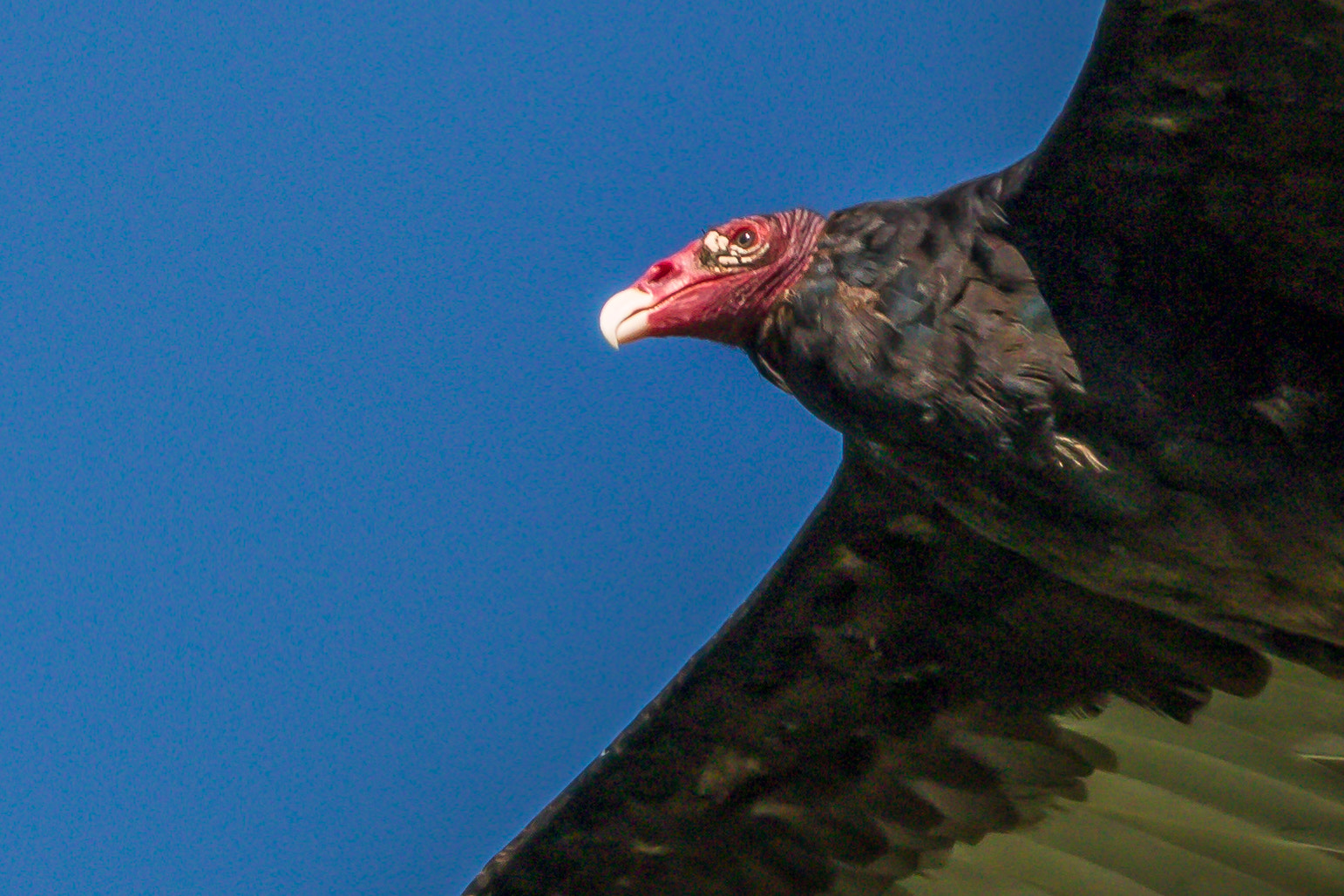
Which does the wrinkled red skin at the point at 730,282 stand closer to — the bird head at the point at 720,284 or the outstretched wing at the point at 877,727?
the bird head at the point at 720,284

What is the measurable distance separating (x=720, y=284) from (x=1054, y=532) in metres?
0.79

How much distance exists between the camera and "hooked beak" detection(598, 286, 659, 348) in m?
4.07

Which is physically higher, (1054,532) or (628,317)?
(628,317)

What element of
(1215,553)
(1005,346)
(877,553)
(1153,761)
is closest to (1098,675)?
(1153,761)

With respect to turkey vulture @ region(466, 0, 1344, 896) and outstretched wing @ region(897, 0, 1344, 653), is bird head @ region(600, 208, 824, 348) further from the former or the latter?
outstretched wing @ region(897, 0, 1344, 653)

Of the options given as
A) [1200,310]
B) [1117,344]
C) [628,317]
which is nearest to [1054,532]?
[1117,344]

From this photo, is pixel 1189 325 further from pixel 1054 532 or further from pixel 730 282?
pixel 730 282

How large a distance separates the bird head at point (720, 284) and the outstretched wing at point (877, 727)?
1.98 feet

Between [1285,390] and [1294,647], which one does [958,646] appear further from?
[1285,390]

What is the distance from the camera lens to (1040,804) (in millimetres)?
4891

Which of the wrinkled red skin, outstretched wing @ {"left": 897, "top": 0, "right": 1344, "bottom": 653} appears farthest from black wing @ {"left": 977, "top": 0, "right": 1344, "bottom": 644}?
the wrinkled red skin

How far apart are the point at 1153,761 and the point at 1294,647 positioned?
22.7 inches

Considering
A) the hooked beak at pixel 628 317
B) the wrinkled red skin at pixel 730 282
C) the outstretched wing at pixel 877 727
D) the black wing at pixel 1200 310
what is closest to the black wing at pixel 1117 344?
the black wing at pixel 1200 310

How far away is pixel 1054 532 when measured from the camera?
12.3 ft
